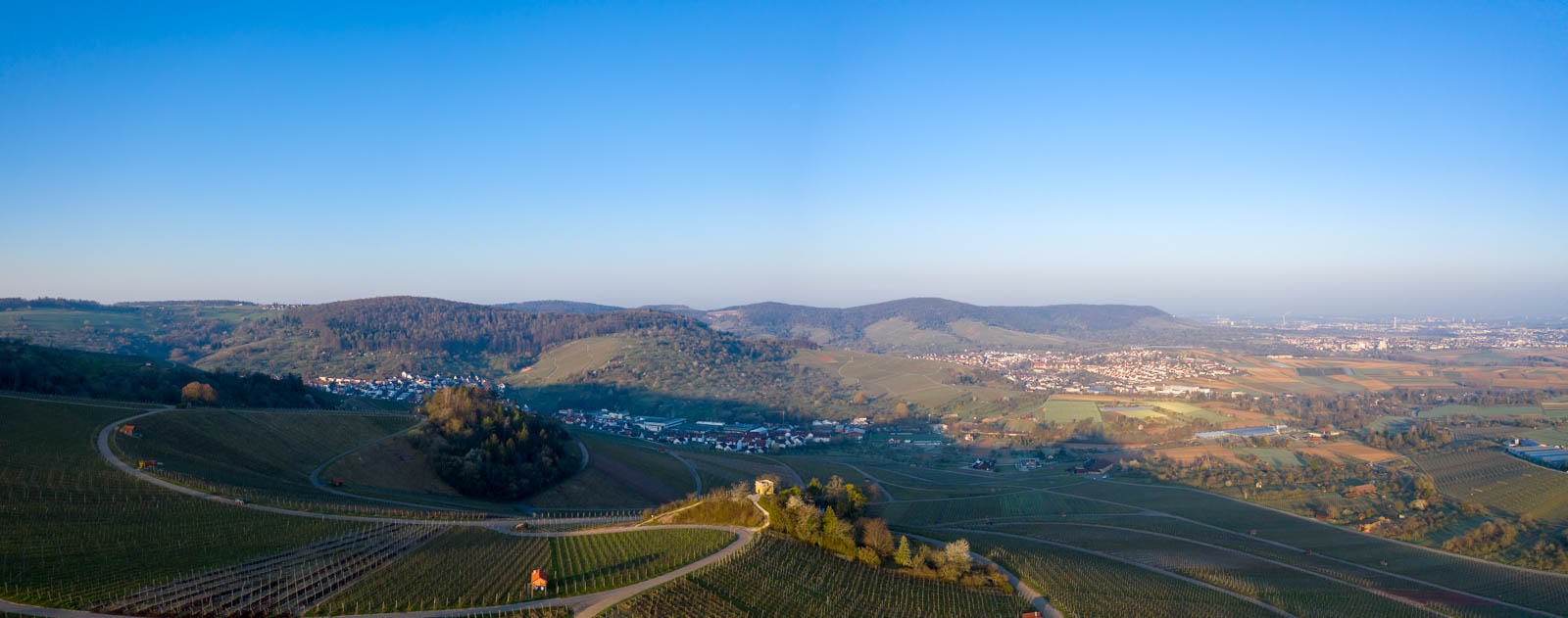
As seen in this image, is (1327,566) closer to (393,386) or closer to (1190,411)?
(1190,411)

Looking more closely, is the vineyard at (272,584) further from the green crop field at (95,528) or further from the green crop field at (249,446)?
the green crop field at (249,446)

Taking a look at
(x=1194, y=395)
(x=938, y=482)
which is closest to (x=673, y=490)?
(x=938, y=482)

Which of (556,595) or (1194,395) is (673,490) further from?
(1194,395)

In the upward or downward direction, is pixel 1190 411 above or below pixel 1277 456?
above

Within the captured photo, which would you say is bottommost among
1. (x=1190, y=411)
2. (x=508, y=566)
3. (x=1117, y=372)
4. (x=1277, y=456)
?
(x=1277, y=456)

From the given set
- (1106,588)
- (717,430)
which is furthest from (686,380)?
(1106,588)
